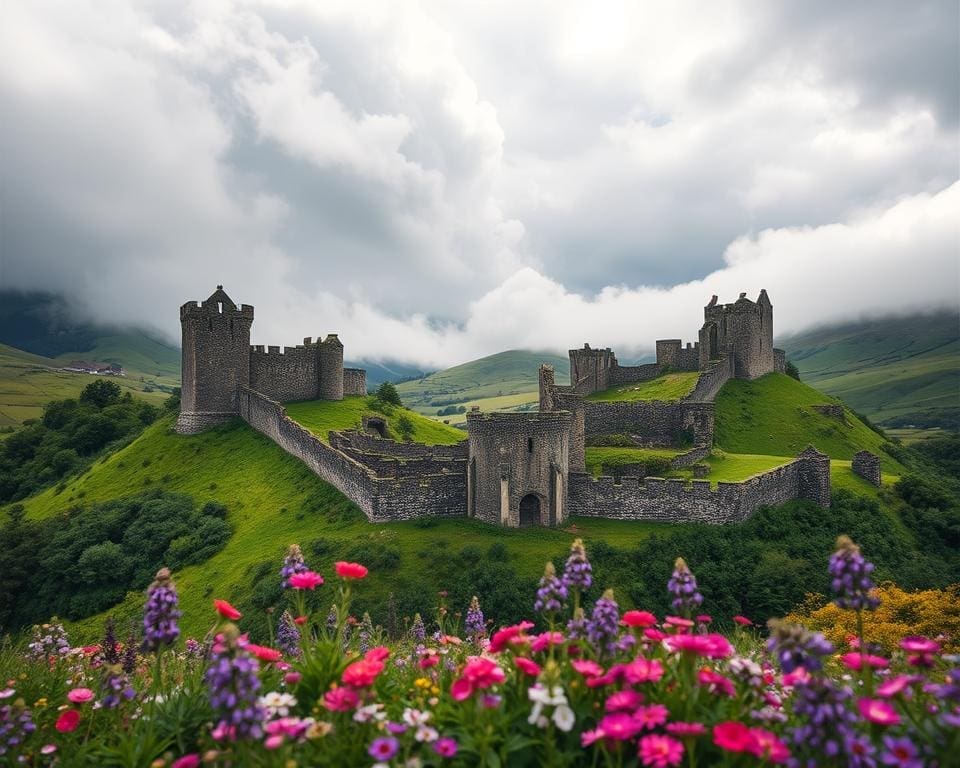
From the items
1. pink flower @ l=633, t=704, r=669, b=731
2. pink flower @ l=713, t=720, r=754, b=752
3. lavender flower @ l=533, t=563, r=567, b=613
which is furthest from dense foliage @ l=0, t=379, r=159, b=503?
pink flower @ l=713, t=720, r=754, b=752

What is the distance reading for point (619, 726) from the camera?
11.5 ft

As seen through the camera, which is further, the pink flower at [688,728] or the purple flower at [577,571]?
the purple flower at [577,571]

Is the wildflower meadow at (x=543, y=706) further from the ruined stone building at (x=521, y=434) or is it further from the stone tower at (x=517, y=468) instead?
the ruined stone building at (x=521, y=434)

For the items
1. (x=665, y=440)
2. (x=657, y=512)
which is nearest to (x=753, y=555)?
(x=657, y=512)

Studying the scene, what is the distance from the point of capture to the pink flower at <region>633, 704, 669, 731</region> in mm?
3699

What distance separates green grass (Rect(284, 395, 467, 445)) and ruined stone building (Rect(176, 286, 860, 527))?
5.24ft

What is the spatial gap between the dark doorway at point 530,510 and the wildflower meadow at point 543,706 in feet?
84.2

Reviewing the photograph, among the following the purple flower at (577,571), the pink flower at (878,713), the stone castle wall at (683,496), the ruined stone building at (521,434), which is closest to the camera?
the pink flower at (878,713)

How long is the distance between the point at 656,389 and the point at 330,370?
29043 millimetres

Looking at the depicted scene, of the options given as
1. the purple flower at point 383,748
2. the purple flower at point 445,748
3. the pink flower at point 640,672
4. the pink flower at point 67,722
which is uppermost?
the pink flower at point 640,672

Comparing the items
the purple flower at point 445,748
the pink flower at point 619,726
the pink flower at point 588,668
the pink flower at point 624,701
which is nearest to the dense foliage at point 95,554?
the purple flower at point 445,748

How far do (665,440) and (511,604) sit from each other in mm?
25454

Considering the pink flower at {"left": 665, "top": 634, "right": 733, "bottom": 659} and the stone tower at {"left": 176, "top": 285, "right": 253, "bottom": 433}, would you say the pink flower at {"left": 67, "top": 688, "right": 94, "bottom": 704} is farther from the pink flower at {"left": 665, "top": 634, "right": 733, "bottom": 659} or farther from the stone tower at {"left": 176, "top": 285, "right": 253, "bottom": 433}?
the stone tower at {"left": 176, "top": 285, "right": 253, "bottom": 433}

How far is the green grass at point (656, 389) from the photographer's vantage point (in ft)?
159
